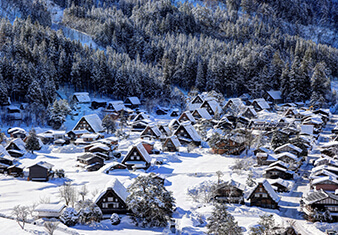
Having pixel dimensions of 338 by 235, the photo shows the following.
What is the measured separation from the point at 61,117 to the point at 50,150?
10.5m

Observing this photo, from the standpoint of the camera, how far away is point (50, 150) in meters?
47.2

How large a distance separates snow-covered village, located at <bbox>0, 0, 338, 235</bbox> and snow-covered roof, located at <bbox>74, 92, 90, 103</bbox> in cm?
46

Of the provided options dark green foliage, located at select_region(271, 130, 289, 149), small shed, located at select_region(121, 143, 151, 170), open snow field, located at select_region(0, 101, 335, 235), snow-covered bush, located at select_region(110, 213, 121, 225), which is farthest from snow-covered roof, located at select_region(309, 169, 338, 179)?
snow-covered bush, located at select_region(110, 213, 121, 225)

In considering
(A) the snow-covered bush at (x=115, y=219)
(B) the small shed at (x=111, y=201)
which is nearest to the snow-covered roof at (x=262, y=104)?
(B) the small shed at (x=111, y=201)

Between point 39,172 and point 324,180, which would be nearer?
point 324,180

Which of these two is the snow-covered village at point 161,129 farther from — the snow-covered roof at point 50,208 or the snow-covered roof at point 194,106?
the snow-covered roof at point 194,106

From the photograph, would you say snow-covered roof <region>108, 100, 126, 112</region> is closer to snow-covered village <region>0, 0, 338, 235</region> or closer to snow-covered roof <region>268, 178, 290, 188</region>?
snow-covered village <region>0, 0, 338, 235</region>

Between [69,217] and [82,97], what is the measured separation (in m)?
47.8

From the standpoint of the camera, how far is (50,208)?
75.6 feet

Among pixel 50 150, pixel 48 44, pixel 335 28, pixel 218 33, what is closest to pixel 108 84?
pixel 48 44

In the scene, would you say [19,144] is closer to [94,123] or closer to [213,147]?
[94,123]

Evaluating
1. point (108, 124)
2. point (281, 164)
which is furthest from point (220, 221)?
point (108, 124)

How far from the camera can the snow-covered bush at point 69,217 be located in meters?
22.3

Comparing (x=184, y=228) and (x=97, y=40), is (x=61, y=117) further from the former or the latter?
(x=97, y=40)
